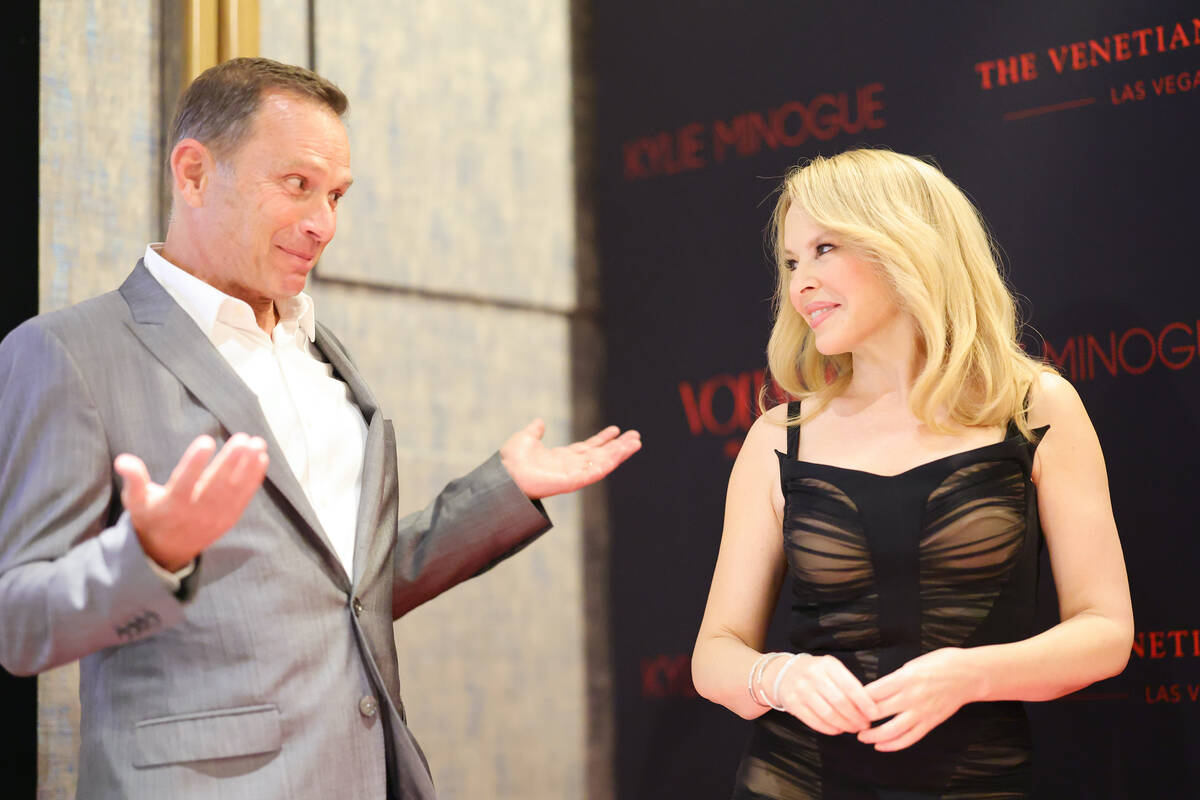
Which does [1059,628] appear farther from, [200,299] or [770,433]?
[200,299]

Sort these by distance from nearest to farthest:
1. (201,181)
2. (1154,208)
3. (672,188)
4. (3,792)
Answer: (201,181) → (3,792) → (1154,208) → (672,188)

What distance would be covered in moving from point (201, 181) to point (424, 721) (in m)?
1.50

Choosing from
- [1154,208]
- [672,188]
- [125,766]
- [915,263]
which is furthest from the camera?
[672,188]

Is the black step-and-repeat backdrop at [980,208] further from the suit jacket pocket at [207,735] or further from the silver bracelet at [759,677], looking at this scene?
the suit jacket pocket at [207,735]

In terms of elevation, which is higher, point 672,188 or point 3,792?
point 672,188

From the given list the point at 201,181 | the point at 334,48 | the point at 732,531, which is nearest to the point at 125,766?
the point at 201,181

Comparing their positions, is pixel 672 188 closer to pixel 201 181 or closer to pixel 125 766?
pixel 201 181

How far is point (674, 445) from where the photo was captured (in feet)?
10.6

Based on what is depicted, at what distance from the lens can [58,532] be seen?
1621 mm

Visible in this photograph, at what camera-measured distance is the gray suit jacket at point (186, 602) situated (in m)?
1.63

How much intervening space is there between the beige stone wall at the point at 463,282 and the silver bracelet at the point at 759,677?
118 centimetres

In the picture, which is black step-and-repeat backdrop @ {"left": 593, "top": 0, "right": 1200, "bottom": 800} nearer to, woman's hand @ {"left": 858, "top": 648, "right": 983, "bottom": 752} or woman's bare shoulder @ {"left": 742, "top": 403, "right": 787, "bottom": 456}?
woman's bare shoulder @ {"left": 742, "top": 403, "right": 787, "bottom": 456}

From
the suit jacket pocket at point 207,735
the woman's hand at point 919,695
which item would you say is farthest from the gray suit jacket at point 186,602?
the woman's hand at point 919,695

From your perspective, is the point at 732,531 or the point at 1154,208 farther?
the point at 1154,208
